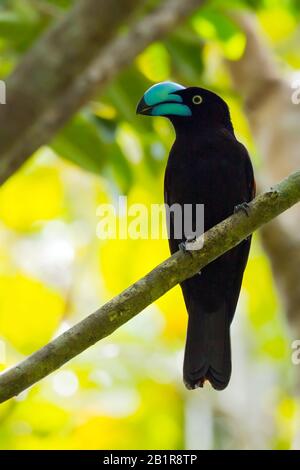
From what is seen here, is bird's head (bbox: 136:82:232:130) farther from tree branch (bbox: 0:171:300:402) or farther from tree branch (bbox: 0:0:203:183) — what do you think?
tree branch (bbox: 0:171:300:402)

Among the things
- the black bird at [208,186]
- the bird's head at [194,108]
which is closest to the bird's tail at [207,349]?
the black bird at [208,186]

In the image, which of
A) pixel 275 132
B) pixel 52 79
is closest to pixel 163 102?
pixel 52 79

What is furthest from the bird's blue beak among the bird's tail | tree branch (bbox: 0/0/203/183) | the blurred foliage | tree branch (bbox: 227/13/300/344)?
tree branch (bbox: 227/13/300/344)

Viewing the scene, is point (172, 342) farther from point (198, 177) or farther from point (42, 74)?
point (42, 74)

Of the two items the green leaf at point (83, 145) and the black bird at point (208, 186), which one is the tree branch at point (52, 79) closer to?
the black bird at point (208, 186)

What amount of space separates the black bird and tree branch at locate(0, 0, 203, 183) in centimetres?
35

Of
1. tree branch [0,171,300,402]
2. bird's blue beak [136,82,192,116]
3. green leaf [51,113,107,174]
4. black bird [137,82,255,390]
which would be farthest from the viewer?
green leaf [51,113,107,174]

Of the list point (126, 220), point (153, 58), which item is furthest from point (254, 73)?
point (126, 220)

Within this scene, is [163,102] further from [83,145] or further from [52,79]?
[83,145]

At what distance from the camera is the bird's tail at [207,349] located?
12.6 feet

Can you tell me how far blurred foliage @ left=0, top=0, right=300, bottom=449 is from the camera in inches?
205

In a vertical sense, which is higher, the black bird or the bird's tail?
the black bird

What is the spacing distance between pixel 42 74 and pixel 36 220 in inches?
133

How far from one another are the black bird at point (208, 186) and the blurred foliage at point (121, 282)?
26.3 inches
